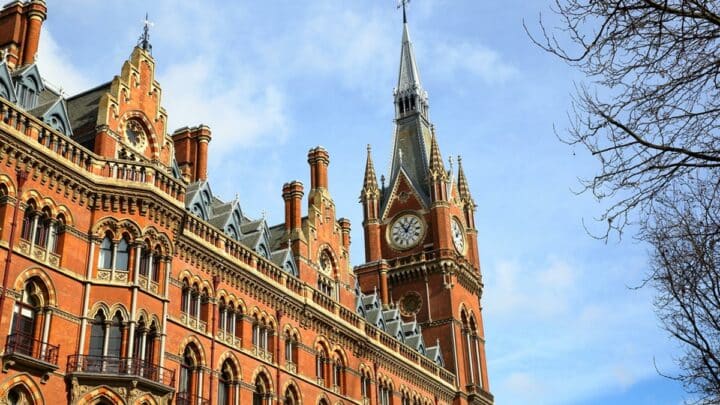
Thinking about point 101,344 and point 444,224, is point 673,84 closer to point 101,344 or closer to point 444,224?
point 101,344

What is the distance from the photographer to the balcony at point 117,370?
82.0 feet

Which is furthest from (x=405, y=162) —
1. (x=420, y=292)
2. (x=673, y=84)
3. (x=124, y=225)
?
(x=673, y=84)

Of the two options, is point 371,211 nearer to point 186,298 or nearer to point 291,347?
point 291,347

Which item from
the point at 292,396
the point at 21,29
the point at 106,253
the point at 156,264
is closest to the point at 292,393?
the point at 292,396

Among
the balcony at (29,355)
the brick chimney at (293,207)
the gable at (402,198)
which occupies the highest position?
the gable at (402,198)

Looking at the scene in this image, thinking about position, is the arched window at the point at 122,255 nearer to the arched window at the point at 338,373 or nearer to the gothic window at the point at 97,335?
the gothic window at the point at 97,335

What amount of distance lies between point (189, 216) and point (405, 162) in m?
36.1

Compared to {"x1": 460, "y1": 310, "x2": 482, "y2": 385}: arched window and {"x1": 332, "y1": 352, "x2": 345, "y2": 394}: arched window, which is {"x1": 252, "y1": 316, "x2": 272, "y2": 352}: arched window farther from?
{"x1": 460, "y1": 310, "x2": 482, "y2": 385}: arched window

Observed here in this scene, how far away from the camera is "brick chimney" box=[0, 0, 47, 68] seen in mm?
31438

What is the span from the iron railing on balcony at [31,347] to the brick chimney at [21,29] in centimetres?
1192

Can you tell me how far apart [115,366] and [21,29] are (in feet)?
49.9

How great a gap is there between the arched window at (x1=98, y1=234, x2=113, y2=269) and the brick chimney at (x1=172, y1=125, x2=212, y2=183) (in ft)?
38.9

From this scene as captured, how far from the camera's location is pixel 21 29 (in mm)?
32719

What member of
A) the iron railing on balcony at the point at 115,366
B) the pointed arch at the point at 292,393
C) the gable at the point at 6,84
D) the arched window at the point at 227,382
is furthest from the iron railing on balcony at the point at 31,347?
the pointed arch at the point at 292,393
